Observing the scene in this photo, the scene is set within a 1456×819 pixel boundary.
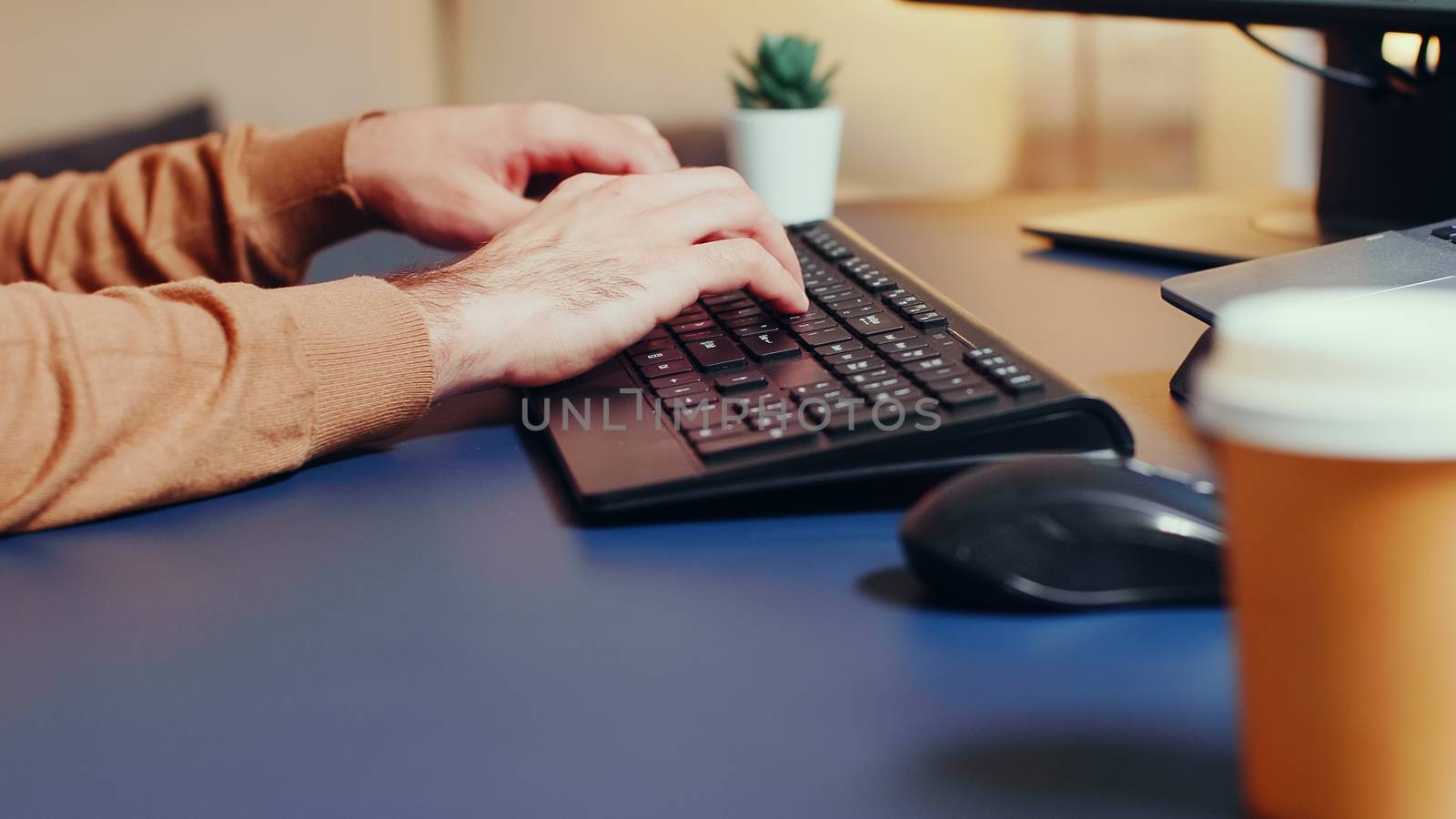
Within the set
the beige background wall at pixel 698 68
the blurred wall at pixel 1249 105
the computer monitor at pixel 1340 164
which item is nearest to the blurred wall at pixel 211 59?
the beige background wall at pixel 698 68

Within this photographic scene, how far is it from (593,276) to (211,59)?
33.6 inches

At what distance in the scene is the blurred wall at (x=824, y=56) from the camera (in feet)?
4.26

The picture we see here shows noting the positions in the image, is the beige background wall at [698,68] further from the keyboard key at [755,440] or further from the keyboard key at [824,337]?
the keyboard key at [755,440]

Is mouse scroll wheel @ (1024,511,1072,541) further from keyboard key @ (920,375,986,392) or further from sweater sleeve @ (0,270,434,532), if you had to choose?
sweater sleeve @ (0,270,434,532)

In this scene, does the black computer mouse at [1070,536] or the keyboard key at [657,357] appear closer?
the black computer mouse at [1070,536]

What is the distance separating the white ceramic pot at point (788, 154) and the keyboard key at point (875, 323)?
471mm

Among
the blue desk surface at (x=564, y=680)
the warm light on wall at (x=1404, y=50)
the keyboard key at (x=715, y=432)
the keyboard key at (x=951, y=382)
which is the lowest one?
the blue desk surface at (x=564, y=680)

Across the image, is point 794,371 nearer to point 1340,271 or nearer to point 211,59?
point 1340,271

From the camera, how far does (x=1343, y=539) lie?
0.26 meters

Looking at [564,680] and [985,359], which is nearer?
[564,680]

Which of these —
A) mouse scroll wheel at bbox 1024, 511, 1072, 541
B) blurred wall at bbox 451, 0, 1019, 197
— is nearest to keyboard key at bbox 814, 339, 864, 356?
mouse scroll wheel at bbox 1024, 511, 1072, 541

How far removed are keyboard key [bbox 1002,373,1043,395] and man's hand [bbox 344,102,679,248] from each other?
46cm

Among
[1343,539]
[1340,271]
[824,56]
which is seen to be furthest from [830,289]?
[824,56]

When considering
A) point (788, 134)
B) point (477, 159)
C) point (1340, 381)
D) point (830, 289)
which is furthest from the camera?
point (788, 134)
